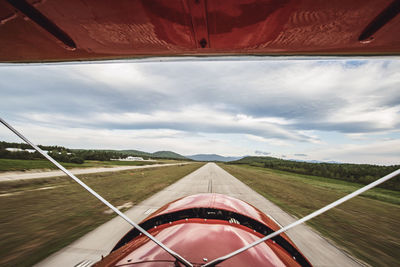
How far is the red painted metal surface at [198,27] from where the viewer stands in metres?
0.86

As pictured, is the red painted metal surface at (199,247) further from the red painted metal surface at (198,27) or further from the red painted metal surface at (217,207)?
the red painted metal surface at (198,27)

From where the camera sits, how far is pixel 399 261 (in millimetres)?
3822

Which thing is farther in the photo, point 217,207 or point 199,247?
point 217,207

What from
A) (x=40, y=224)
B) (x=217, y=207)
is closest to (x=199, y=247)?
(x=217, y=207)

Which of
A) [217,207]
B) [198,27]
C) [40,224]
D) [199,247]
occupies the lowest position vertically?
[40,224]

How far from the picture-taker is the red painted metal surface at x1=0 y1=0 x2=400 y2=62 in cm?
86

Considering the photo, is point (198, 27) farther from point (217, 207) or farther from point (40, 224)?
point (40, 224)

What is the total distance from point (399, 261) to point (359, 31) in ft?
19.1

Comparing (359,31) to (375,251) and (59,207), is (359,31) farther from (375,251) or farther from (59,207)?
(59,207)

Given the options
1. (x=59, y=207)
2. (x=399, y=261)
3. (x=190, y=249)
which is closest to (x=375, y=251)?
(x=399, y=261)

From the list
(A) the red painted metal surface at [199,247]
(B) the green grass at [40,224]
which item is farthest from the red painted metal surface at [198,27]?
(B) the green grass at [40,224]

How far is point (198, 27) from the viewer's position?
3.30 feet

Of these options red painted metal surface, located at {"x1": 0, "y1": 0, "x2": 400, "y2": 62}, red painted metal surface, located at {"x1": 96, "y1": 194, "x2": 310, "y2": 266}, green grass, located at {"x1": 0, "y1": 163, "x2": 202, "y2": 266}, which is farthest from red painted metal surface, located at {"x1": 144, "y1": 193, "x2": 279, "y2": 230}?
green grass, located at {"x1": 0, "y1": 163, "x2": 202, "y2": 266}

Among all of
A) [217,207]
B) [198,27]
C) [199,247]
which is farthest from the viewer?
[217,207]
